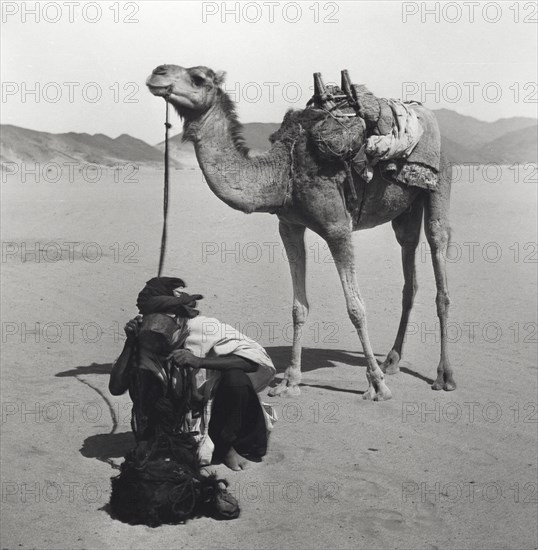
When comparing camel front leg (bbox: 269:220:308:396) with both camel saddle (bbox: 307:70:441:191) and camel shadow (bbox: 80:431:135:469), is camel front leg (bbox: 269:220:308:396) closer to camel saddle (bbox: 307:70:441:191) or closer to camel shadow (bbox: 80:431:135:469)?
camel saddle (bbox: 307:70:441:191)

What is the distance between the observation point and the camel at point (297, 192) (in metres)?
7.21

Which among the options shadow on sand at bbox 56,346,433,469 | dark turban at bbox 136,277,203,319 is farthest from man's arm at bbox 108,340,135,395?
shadow on sand at bbox 56,346,433,469

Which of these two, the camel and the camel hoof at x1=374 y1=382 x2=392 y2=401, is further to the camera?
the camel hoof at x1=374 y1=382 x2=392 y2=401

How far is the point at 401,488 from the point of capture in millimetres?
6262

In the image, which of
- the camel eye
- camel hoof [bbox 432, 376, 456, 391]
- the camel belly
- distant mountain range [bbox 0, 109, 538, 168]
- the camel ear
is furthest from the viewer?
distant mountain range [bbox 0, 109, 538, 168]

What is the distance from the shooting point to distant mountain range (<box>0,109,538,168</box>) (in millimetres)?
28891

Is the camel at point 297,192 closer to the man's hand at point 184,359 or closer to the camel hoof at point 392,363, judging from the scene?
the camel hoof at point 392,363

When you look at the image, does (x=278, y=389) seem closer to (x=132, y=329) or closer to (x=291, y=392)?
(x=291, y=392)

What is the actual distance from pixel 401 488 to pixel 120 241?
35.8ft

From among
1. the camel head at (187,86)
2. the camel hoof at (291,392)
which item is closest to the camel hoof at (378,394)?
the camel hoof at (291,392)

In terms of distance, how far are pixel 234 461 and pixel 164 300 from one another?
1.36 meters

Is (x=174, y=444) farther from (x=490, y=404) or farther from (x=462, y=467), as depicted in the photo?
(x=490, y=404)

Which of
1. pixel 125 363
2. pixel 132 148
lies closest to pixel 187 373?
pixel 125 363

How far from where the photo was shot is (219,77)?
7207 mm
